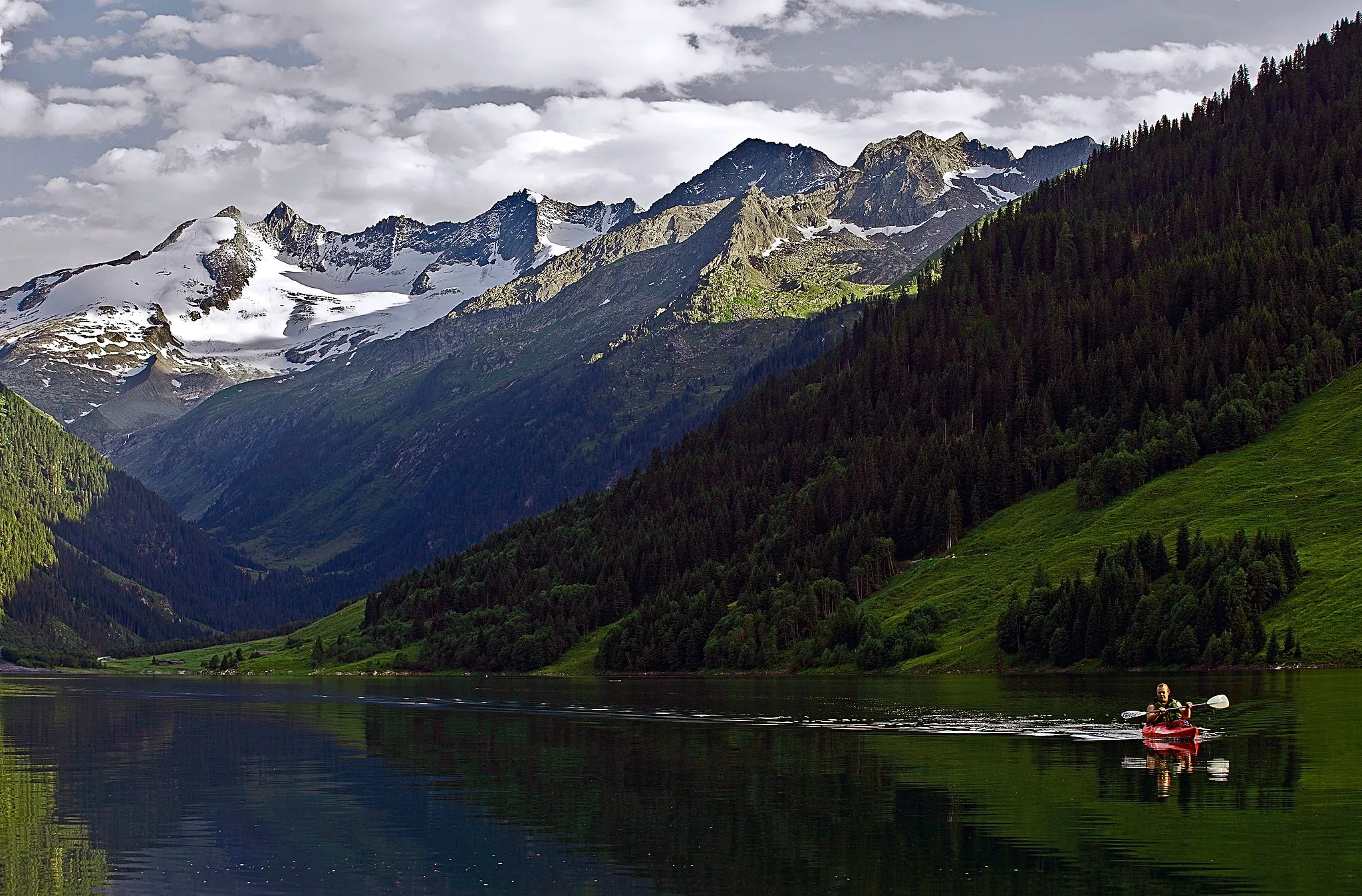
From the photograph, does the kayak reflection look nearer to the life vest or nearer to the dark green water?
the dark green water

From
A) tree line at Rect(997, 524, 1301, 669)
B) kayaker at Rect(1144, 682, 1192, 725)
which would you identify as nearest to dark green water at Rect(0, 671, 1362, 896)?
Answer: kayaker at Rect(1144, 682, 1192, 725)

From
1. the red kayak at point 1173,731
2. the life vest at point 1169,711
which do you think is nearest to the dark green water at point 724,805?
the red kayak at point 1173,731

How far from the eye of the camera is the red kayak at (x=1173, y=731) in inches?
3381

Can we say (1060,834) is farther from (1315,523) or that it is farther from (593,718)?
(1315,523)

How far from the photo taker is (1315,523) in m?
183

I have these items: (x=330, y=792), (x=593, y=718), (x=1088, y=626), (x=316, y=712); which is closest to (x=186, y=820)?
(x=330, y=792)

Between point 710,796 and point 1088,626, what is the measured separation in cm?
11351

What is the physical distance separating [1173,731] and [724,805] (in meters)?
33.8

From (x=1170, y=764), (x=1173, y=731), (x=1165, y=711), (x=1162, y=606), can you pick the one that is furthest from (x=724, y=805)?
(x=1162, y=606)

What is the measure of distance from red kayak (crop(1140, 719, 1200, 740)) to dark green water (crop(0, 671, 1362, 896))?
70.0 inches

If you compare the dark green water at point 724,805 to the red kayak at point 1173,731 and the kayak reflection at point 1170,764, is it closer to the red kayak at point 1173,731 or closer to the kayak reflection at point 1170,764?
the kayak reflection at point 1170,764

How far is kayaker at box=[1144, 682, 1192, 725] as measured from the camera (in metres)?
87.3

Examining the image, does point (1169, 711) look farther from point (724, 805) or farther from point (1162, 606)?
point (1162, 606)

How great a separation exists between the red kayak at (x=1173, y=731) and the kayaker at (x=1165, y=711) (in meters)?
0.32
